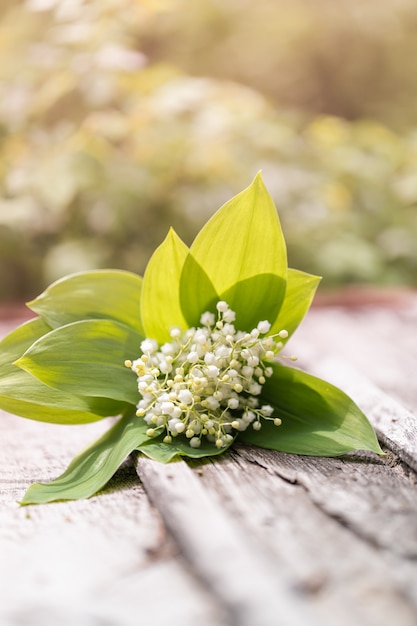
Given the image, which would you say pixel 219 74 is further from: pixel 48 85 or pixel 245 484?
pixel 245 484

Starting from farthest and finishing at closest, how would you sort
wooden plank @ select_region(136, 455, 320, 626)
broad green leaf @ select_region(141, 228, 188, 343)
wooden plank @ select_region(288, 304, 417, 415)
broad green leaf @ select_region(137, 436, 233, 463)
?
wooden plank @ select_region(288, 304, 417, 415) → broad green leaf @ select_region(141, 228, 188, 343) → broad green leaf @ select_region(137, 436, 233, 463) → wooden plank @ select_region(136, 455, 320, 626)

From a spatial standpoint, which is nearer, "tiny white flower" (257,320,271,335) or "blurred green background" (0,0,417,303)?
"tiny white flower" (257,320,271,335)

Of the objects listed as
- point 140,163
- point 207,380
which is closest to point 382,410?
point 207,380

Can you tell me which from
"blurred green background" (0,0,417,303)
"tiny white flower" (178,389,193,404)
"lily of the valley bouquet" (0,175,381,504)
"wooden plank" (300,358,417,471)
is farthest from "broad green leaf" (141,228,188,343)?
"blurred green background" (0,0,417,303)

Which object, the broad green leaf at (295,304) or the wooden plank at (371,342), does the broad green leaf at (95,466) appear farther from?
the wooden plank at (371,342)

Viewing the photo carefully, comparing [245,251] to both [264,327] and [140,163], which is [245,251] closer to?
[264,327]

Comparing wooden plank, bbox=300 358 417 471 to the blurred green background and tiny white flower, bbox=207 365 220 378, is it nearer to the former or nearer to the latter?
tiny white flower, bbox=207 365 220 378

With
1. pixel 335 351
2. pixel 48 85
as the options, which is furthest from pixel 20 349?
pixel 48 85

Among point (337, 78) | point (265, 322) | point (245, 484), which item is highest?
point (337, 78)

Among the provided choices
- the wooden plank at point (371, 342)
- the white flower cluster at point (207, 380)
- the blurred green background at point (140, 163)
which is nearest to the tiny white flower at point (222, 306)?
the white flower cluster at point (207, 380)
